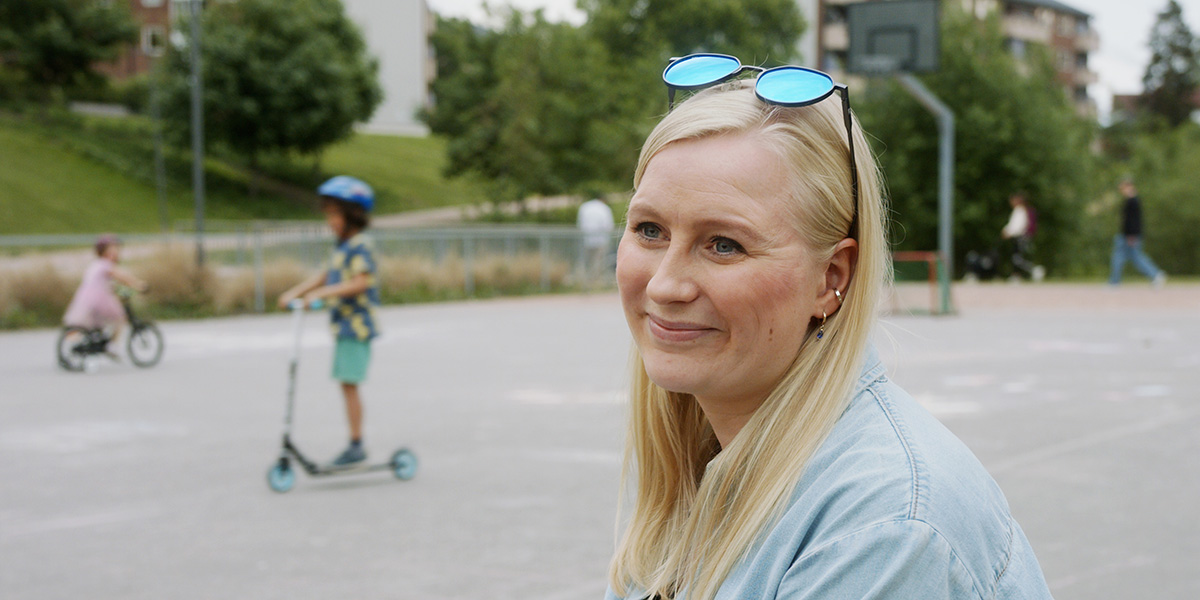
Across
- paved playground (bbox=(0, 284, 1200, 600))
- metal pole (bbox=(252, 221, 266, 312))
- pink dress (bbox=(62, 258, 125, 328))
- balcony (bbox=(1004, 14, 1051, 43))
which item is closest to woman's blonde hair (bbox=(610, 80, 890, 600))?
paved playground (bbox=(0, 284, 1200, 600))

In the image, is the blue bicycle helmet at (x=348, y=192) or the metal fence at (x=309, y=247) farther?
the metal fence at (x=309, y=247)

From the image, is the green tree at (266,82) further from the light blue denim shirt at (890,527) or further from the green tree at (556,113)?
the light blue denim shirt at (890,527)

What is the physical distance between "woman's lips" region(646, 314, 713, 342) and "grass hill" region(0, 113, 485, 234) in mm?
38758

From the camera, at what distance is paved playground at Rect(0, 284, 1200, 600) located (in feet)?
15.8

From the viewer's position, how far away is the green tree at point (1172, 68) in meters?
Result: 92.8

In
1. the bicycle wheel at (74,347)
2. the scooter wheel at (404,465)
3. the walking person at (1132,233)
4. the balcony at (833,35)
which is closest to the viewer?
the scooter wheel at (404,465)

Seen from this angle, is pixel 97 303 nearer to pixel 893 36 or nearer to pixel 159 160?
pixel 893 36

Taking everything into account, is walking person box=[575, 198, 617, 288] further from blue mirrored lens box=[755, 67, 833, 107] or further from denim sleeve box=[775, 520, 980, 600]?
denim sleeve box=[775, 520, 980, 600]

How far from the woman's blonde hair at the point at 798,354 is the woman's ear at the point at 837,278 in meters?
0.01

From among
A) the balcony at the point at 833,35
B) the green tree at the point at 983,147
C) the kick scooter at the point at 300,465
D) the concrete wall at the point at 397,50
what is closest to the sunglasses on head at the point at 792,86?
the kick scooter at the point at 300,465

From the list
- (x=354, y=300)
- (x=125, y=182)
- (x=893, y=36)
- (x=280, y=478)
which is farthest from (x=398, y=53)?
(x=280, y=478)

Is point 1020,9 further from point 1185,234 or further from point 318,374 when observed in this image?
point 318,374

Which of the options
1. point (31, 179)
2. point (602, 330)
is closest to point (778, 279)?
point (602, 330)

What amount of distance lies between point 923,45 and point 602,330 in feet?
35.0
